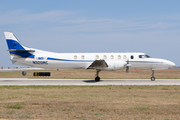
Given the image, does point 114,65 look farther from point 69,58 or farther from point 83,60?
point 69,58

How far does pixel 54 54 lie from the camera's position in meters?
32.6

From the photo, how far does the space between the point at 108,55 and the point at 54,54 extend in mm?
8137

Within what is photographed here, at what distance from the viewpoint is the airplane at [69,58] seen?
31.5 meters

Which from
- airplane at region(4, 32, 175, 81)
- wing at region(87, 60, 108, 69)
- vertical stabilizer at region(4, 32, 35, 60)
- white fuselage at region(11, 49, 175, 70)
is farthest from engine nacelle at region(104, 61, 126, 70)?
vertical stabilizer at region(4, 32, 35, 60)

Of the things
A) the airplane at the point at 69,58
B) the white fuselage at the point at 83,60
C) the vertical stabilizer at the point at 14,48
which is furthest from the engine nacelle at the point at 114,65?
the vertical stabilizer at the point at 14,48

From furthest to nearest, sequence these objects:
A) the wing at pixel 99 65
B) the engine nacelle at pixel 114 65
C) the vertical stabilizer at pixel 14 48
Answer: the vertical stabilizer at pixel 14 48, the engine nacelle at pixel 114 65, the wing at pixel 99 65

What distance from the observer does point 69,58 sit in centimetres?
3197

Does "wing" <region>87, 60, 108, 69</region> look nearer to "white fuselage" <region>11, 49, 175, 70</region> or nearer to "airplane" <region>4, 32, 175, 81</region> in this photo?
"airplane" <region>4, 32, 175, 81</region>

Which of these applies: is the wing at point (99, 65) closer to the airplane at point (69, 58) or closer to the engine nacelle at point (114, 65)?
the engine nacelle at point (114, 65)

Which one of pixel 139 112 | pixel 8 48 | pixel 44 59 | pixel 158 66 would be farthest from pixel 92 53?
pixel 139 112

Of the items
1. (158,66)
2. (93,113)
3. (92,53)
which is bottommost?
(93,113)

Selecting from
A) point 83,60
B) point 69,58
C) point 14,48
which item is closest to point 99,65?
point 83,60

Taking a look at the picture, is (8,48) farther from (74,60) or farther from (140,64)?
(140,64)

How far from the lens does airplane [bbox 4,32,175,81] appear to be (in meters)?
31.5
